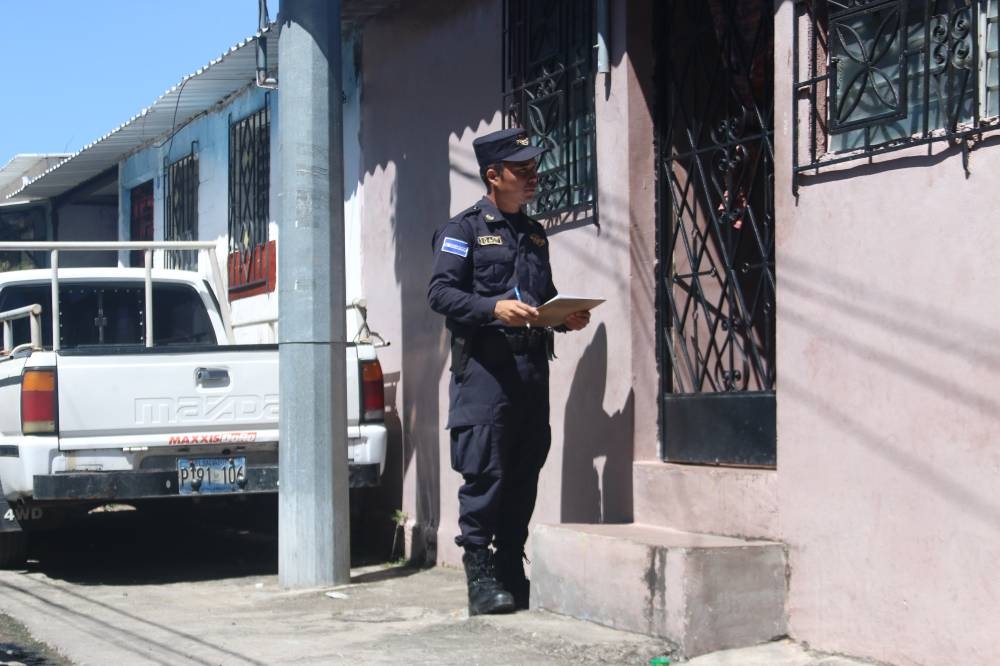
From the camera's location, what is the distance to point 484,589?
5.77 m

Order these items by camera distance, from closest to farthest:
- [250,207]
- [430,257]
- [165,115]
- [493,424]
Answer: [493,424] < [430,257] < [250,207] < [165,115]

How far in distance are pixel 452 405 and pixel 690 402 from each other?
1.00 metres

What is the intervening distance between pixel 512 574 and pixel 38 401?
2852 millimetres

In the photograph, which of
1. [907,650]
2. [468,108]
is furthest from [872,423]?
[468,108]

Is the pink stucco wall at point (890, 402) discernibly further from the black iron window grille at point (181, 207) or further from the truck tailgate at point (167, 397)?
the black iron window grille at point (181, 207)

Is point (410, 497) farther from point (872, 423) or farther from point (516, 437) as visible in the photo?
point (872, 423)

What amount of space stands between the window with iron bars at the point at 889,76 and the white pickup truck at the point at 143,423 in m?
3.54

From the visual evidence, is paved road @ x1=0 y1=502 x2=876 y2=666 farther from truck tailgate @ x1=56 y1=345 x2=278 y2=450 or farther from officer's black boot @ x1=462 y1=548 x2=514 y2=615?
truck tailgate @ x1=56 y1=345 x2=278 y2=450

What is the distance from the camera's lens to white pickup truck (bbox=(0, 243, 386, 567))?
733 cm

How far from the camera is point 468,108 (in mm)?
7781

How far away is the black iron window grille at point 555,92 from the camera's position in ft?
21.4

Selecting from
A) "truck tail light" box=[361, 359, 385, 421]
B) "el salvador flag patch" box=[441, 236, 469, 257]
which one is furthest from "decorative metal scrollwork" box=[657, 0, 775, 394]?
"truck tail light" box=[361, 359, 385, 421]

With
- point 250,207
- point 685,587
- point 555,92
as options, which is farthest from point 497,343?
point 250,207

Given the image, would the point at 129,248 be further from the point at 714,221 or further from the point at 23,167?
the point at 23,167
